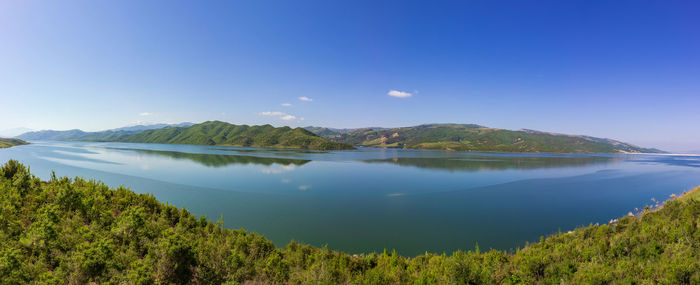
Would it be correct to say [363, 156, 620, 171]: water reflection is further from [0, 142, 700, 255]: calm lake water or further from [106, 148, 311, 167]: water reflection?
[106, 148, 311, 167]: water reflection

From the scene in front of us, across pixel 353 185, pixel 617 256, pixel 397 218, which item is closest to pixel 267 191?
pixel 353 185

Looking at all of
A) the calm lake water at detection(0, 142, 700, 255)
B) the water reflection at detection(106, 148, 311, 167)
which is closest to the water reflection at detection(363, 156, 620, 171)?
the calm lake water at detection(0, 142, 700, 255)

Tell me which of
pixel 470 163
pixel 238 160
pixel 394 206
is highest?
pixel 470 163

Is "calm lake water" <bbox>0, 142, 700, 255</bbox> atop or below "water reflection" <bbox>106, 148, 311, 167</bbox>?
below

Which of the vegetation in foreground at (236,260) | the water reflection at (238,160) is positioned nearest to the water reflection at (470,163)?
the water reflection at (238,160)

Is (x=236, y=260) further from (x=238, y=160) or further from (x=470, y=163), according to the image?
(x=470, y=163)

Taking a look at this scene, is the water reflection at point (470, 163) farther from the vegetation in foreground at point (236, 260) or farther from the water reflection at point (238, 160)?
the vegetation in foreground at point (236, 260)

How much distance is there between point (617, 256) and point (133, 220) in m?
30.0

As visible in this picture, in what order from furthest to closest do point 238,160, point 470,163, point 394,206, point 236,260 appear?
point 470,163
point 238,160
point 394,206
point 236,260

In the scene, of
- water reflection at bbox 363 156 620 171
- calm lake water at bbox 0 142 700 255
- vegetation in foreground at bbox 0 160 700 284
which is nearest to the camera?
vegetation in foreground at bbox 0 160 700 284

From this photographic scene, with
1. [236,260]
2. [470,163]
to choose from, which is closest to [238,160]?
[236,260]

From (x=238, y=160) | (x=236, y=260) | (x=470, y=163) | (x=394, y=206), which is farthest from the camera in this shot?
(x=470, y=163)

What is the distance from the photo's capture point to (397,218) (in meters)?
28.9

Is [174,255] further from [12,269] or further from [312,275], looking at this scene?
[312,275]
